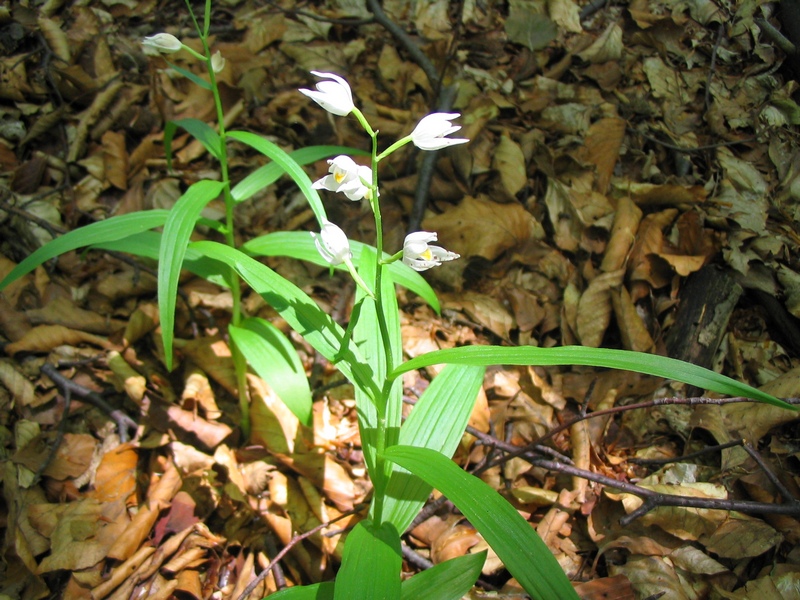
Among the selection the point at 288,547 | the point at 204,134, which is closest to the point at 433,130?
the point at 204,134

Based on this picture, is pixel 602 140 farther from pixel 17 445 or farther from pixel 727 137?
pixel 17 445

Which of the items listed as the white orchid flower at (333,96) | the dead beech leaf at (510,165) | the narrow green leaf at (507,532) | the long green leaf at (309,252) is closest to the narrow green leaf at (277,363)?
the long green leaf at (309,252)

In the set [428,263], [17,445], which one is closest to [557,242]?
[428,263]

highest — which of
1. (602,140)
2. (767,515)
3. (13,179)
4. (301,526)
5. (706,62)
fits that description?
(706,62)

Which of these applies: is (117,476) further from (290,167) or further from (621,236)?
(621,236)

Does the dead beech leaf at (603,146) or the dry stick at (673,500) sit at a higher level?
the dead beech leaf at (603,146)

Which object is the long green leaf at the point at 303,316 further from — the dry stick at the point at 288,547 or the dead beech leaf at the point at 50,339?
the dead beech leaf at the point at 50,339
